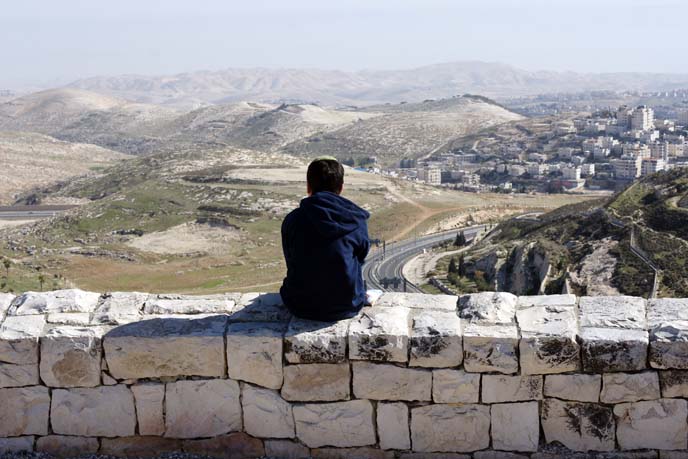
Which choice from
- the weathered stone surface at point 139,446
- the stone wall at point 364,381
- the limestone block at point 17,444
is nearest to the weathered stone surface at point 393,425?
the stone wall at point 364,381

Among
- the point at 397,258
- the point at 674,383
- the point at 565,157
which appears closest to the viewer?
the point at 674,383

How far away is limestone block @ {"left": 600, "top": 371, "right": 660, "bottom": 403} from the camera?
15.5 ft

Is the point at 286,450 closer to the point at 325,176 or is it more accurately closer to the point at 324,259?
the point at 324,259

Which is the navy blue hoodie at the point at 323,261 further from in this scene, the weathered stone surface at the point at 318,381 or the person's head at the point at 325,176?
the weathered stone surface at the point at 318,381

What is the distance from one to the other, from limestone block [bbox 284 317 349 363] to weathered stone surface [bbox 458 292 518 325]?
0.81 meters

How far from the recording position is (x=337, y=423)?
502 centimetres

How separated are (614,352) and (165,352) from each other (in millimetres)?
2770

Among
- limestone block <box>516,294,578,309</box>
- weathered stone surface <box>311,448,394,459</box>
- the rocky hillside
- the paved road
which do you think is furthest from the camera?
the paved road

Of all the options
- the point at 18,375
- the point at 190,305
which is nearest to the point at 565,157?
the point at 190,305

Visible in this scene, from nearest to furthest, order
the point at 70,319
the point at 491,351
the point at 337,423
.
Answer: the point at 491,351 < the point at 337,423 < the point at 70,319

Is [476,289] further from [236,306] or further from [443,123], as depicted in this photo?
[443,123]

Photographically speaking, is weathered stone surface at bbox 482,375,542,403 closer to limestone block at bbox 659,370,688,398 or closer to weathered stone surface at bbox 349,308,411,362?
weathered stone surface at bbox 349,308,411,362

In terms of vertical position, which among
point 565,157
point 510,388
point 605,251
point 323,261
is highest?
point 323,261

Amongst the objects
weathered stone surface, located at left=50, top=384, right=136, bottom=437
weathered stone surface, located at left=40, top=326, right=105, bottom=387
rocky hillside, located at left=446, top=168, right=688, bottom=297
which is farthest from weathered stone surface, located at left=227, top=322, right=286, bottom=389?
rocky hillside, located at left=446, top=168, right=688, bottom=297
